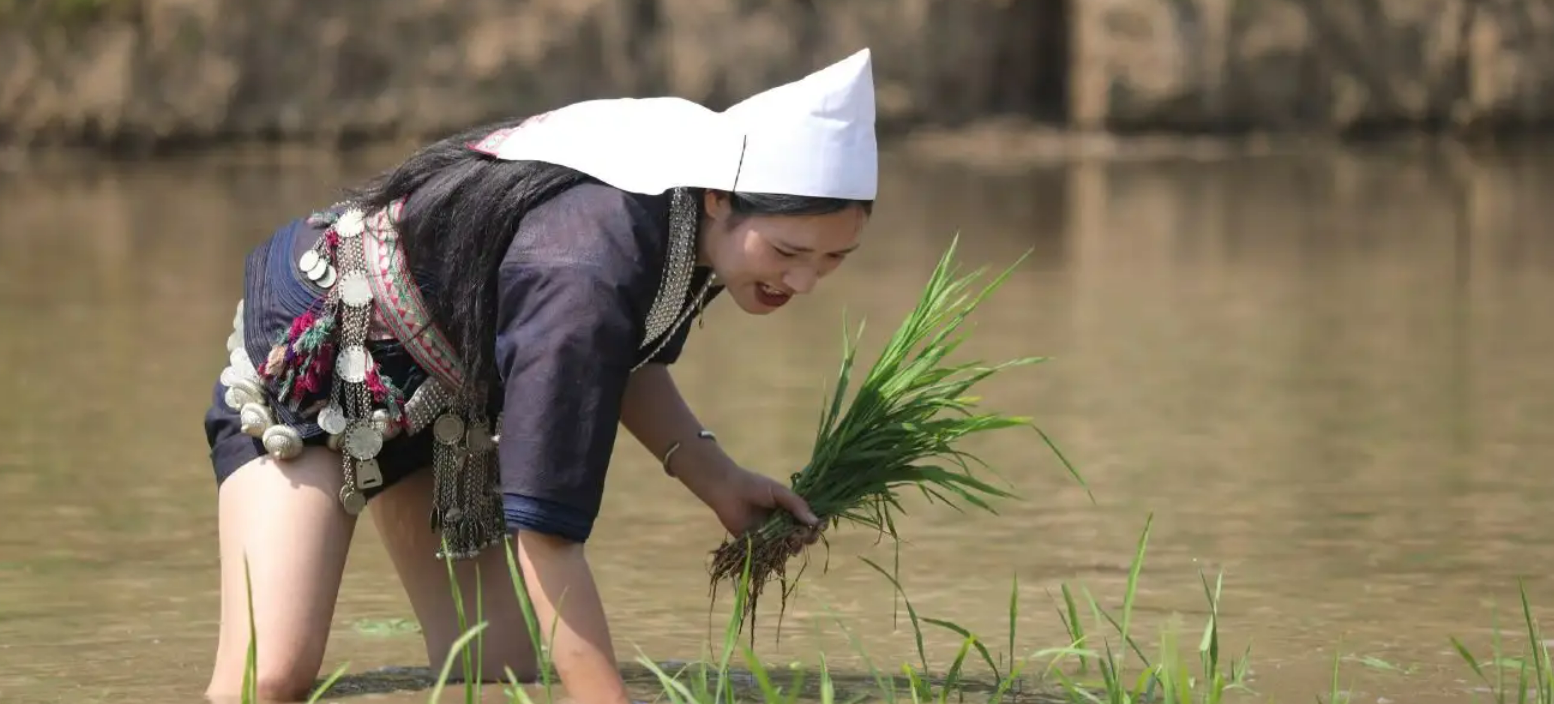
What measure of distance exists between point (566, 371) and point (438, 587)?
920 mm

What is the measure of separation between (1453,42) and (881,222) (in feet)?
17.7

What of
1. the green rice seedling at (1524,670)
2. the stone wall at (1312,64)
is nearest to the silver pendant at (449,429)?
the green rice seedling at (1524,670)

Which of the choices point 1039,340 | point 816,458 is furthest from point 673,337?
point 1039,340

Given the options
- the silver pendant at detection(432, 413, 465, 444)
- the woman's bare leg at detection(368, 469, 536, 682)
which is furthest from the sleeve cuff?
the woman's bare leg at detection(368, 469, 536, 682)

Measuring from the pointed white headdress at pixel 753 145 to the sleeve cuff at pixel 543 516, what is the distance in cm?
40

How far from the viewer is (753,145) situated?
291 centimetres

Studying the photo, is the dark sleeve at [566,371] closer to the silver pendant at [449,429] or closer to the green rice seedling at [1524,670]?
the silver pendant at [449,429]

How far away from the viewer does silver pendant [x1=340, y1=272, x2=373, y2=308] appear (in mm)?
3242

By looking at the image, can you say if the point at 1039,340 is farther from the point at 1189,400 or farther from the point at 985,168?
the point at 985,168

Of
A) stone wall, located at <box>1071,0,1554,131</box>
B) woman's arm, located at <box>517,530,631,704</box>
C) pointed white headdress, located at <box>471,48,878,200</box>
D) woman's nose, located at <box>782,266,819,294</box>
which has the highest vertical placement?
pointed white headdress, located at <box>471,48,878,200</box>

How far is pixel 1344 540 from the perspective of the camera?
4602mm

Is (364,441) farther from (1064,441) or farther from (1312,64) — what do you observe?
(1312,64)

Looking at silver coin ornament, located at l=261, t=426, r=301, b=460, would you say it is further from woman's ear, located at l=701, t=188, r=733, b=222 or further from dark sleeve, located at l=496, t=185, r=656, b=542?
woman's ear, located at l=701, t=188, r=733, b=222

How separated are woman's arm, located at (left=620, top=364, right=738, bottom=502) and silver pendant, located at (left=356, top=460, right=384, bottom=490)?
338 mm
